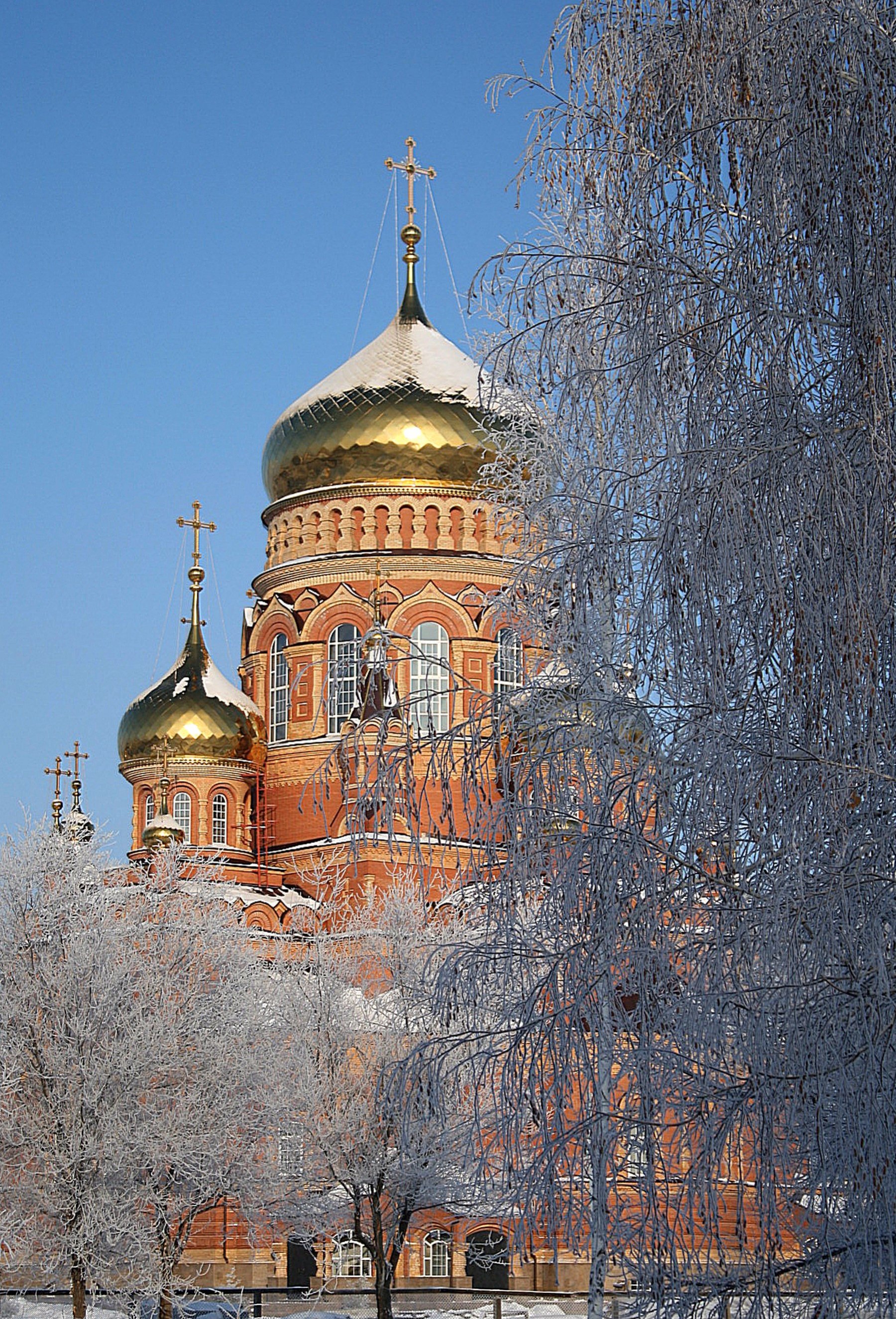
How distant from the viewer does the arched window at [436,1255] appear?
86.3ft

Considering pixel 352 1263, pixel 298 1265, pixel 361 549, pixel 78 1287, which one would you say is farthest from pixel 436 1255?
pixel 361 549

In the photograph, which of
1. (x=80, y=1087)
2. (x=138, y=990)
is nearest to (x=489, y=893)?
(x=80, y=1087)

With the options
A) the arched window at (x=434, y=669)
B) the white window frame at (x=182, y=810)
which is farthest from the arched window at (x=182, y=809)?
the arched window at (x=434, y=669)

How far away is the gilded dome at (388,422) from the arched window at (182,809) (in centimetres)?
615

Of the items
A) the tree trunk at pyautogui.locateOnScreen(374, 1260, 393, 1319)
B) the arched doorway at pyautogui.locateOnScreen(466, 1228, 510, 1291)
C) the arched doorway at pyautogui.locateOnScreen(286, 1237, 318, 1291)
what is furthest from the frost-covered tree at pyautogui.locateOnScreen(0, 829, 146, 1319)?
the arched doorway at pyautogui.locateOnScreen(466, 1228, 510, 1291)

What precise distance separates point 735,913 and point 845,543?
130cm

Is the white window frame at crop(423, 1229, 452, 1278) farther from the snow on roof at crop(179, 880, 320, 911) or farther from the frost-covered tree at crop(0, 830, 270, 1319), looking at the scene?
the frost-covered tree at crop(0, 830, 270, 1319)

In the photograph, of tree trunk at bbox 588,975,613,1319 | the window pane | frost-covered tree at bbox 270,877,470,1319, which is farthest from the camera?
the window pane

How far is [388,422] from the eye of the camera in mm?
33062

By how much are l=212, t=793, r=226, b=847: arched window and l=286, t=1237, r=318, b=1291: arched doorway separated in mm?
8996

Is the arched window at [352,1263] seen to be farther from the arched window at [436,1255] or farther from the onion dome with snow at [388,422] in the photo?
the onion dome with snow at [388,422]

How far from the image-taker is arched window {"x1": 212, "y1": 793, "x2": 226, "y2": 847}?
1330 inches

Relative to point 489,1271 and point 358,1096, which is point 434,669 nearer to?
point 489,1271

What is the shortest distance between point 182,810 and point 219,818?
79 centimetres
